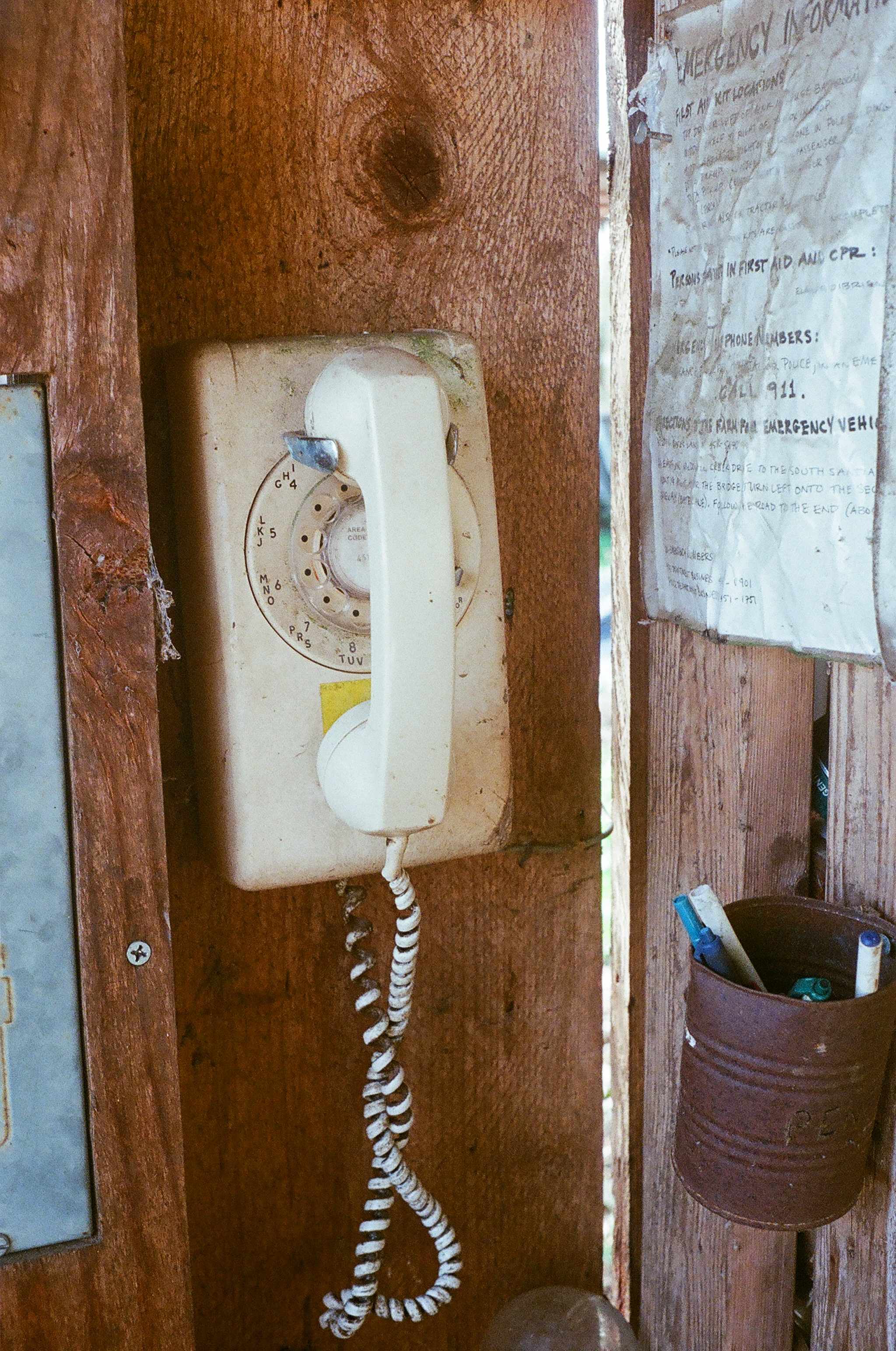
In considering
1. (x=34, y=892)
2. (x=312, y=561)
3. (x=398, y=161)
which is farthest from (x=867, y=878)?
(x=398, y=161)

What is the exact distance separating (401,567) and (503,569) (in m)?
0.34

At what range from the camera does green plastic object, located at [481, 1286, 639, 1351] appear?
3.38 feet

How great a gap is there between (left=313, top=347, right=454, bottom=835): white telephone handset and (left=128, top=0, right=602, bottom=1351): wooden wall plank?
0.24m

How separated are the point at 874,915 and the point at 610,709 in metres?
0.38

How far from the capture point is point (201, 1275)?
0.99 m

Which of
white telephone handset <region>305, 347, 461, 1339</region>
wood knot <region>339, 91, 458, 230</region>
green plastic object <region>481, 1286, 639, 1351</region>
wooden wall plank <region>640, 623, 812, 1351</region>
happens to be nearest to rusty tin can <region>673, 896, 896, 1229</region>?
wooden wall plank <region>640, 623, 812, 1351</region>

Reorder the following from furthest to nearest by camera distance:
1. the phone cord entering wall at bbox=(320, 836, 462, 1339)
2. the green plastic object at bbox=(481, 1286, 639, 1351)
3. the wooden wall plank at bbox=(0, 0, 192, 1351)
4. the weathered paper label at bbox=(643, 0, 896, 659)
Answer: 1. the green plastic object at bbox=(481, 1286, 639, 1351)
2. the phone cord entering wall at bbox=(320, 836, 462, 1339)
3. the weathered paper label at bbox=(643, 0, 896, 659)
4. the wooden wall plank at bbox=(0, 0, 192, 1351)

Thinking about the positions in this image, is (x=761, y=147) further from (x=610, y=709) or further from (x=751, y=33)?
(x=610, y=709)

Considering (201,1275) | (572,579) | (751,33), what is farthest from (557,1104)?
(751,33)

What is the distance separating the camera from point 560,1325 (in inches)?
41.2

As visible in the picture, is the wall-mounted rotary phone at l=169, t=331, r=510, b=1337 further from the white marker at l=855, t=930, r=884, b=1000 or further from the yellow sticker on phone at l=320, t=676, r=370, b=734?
the white marker at l=855, t=930, r=884, b=1000

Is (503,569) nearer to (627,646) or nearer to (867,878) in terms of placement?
(627,646)

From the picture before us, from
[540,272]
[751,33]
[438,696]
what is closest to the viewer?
[438,696]

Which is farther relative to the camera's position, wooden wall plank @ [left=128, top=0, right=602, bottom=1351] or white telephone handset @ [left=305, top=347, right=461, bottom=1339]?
wooden wall plank @ [left=128, top=0, right=602, bottom=1351]
